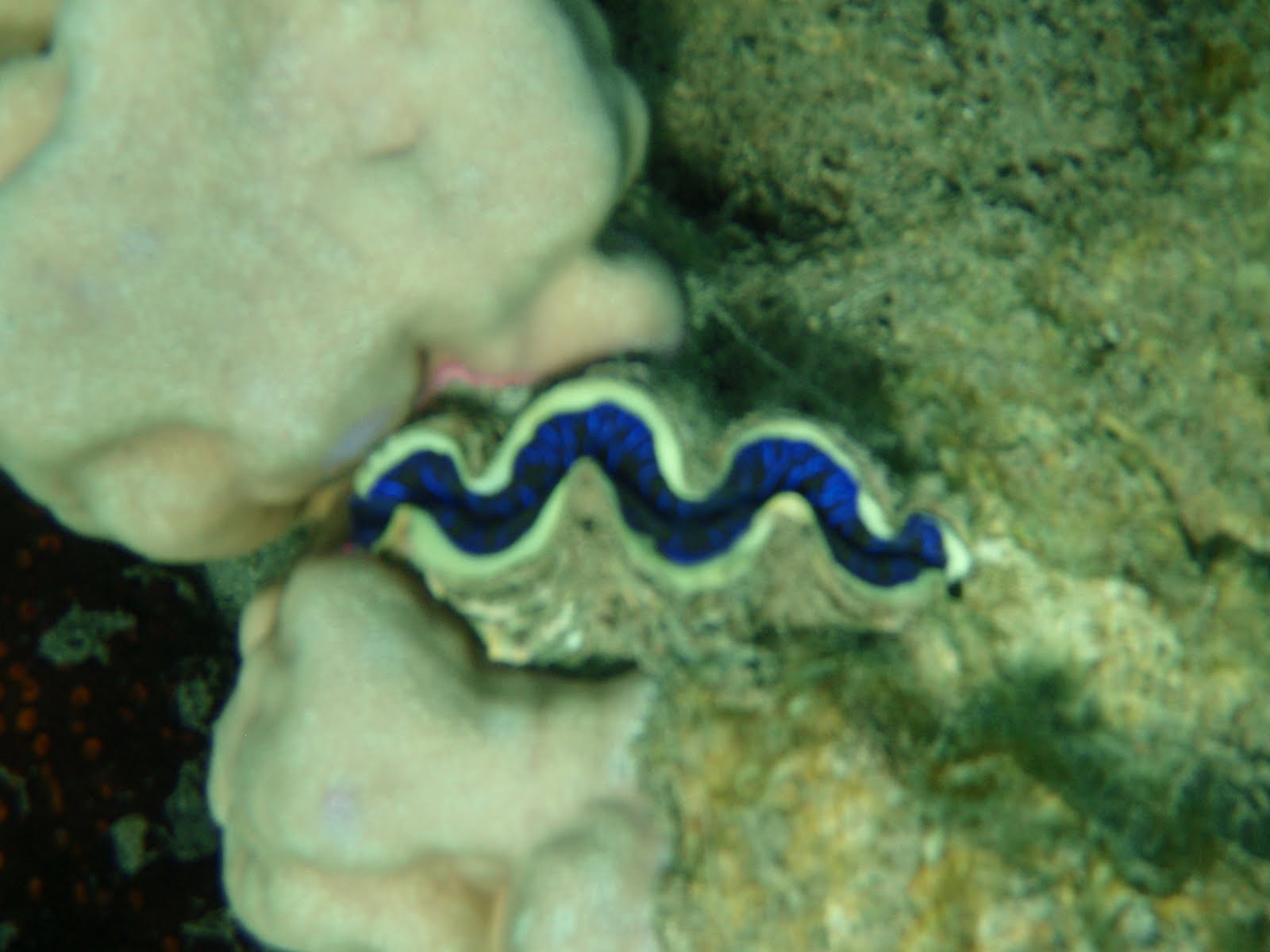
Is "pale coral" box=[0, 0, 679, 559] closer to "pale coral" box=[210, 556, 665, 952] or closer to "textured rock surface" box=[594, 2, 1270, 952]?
"pale coral" box=[210, 556, 665, 952]

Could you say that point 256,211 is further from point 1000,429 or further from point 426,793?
point 1000,429

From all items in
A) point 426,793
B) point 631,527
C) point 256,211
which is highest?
point 256,211

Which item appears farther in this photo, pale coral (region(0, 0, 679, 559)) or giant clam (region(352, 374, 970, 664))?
giant clam (region(352, 374, 970, 664))

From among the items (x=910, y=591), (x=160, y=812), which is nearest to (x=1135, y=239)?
(x=910, y=591)

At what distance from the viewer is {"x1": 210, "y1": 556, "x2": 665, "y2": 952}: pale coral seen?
1.96 m

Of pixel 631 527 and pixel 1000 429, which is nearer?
pixel 631 527

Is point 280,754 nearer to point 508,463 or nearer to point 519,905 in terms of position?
point 519,905

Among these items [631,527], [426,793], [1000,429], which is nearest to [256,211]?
[631,527]

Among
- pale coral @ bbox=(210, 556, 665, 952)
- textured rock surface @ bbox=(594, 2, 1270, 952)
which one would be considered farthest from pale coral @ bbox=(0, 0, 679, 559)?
textured rock surface @ bbox=(594, 2, 1270, 952)

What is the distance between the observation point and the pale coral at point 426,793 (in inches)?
77.0

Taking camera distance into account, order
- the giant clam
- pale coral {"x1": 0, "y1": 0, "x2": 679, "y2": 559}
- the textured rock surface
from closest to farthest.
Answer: the textured rock surface, pale coral {"x1": 0, "y1": 0, "x2": 679, "y2": 559}, the giant clam

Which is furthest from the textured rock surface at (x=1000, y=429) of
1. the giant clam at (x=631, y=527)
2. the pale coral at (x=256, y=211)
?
the pale coral at (x=256, y=211)

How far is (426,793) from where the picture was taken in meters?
2.02

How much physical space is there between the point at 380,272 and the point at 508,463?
53 cm
